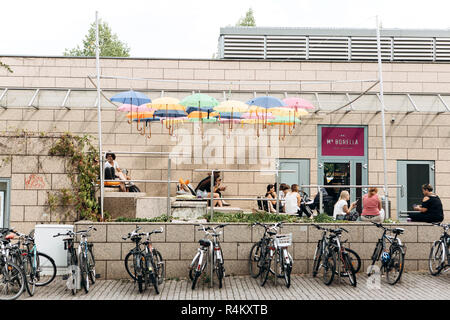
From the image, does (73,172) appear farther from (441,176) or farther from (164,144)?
(441,176)

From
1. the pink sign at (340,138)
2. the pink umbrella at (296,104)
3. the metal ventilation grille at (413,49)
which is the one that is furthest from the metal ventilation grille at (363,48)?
the pink umbrella at (296,104)

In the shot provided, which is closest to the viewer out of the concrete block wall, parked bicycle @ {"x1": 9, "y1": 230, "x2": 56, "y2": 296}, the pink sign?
parked bicycle @ {"x1": 9, "y1": 230, "x2": 56, "y2": 296}

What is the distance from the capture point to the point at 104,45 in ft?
145

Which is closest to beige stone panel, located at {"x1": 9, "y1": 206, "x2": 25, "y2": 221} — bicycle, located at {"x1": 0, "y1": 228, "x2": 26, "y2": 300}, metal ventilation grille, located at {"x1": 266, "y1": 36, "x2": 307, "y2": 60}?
bicycle, located at {"x1": 0, "y1": 228, "x2": 26, "y2": 300}

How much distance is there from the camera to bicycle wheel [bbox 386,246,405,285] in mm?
9211

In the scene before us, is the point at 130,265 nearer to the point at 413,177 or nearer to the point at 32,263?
the point at 32,263

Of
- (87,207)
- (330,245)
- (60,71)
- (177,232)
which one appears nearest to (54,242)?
(87,207)

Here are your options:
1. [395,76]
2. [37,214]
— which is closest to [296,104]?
[395,76]

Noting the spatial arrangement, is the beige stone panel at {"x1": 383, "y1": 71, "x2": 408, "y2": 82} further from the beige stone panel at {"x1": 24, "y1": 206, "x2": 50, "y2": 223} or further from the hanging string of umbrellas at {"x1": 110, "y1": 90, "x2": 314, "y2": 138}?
the beige stone panel at {"x1": 24, "y1": 206, "x2": 50, "y2": 223}

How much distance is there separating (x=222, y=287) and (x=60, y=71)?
12018 millimetres

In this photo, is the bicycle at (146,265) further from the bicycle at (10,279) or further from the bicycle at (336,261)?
the bicycle at (336,261)

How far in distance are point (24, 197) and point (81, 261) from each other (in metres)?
3.08

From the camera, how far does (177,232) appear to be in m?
9.87

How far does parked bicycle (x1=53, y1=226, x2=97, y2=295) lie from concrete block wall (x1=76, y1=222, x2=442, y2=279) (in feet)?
1.17
